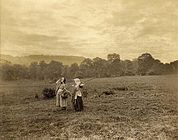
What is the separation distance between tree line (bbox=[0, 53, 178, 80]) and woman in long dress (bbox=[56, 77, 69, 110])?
0.36 ft

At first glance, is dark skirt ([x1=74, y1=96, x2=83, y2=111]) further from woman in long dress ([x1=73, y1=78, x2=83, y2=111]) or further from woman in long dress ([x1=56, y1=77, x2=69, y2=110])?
woman in long dress ([x1=56, y1=77, x2=69, y2=110])

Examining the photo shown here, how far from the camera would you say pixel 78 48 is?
276 inches

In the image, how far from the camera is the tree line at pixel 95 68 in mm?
6734

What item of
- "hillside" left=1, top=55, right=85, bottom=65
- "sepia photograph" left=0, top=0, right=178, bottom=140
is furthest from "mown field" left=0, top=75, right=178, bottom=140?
"hillside" left=1, top=55, right=85, bottom=65

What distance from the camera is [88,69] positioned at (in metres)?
6.90

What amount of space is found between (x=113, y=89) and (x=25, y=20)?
169cm

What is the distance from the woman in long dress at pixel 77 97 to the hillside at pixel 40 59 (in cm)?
33

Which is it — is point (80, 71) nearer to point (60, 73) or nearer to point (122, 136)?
point (60, 73)

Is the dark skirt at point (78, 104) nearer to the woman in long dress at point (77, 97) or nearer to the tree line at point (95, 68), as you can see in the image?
the woman in long dress at point (77, 97)

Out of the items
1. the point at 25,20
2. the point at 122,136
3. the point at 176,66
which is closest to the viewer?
the point at 122,136

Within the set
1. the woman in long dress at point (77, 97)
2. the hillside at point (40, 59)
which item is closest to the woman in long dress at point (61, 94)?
the woman in long dress at point (77, 97)

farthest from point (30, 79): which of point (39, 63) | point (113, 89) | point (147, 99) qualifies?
point (147, 99)

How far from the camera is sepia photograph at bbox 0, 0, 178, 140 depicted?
21.4 feet

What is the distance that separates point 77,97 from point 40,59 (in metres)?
0.82
